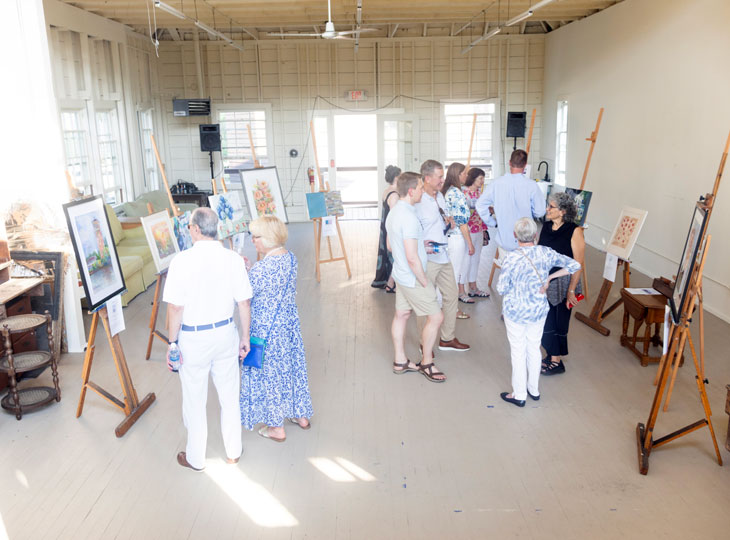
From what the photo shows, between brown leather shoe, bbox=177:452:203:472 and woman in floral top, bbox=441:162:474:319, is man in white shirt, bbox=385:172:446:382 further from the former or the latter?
brown leather shoe, bbox=177:452:203:472

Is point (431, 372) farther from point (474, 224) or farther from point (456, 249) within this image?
point (474, 224)

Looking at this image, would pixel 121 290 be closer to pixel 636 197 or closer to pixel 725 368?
pixel 725 368

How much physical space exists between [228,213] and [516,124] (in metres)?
8.12

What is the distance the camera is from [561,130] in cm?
1260

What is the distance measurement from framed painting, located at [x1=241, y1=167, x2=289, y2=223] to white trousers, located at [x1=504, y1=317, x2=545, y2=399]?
13.4ft

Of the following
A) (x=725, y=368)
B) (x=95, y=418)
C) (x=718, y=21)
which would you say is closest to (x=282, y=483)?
(x=95, y=418)

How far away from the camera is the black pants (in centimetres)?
511

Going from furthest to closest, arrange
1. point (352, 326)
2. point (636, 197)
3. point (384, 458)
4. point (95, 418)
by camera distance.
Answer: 1. point (636, 197)
2. point (352, 326)
3. point (95, 418)
4. point (384, 458)

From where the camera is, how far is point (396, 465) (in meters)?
4.00

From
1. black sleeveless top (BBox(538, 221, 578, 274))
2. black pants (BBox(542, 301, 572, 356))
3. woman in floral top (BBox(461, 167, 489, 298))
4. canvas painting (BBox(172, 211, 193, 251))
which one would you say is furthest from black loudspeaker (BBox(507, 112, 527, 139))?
canvas painting (BBox(172, 211, 193, 251))

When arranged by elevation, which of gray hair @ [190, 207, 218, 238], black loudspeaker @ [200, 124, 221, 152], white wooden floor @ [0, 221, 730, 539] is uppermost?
black loudspeaker @ [200, 124, 221, 152]

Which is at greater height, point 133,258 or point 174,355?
point 174,355

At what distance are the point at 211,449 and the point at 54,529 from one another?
1.07 meters

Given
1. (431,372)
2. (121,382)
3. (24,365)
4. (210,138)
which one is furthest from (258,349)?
(210,138)
